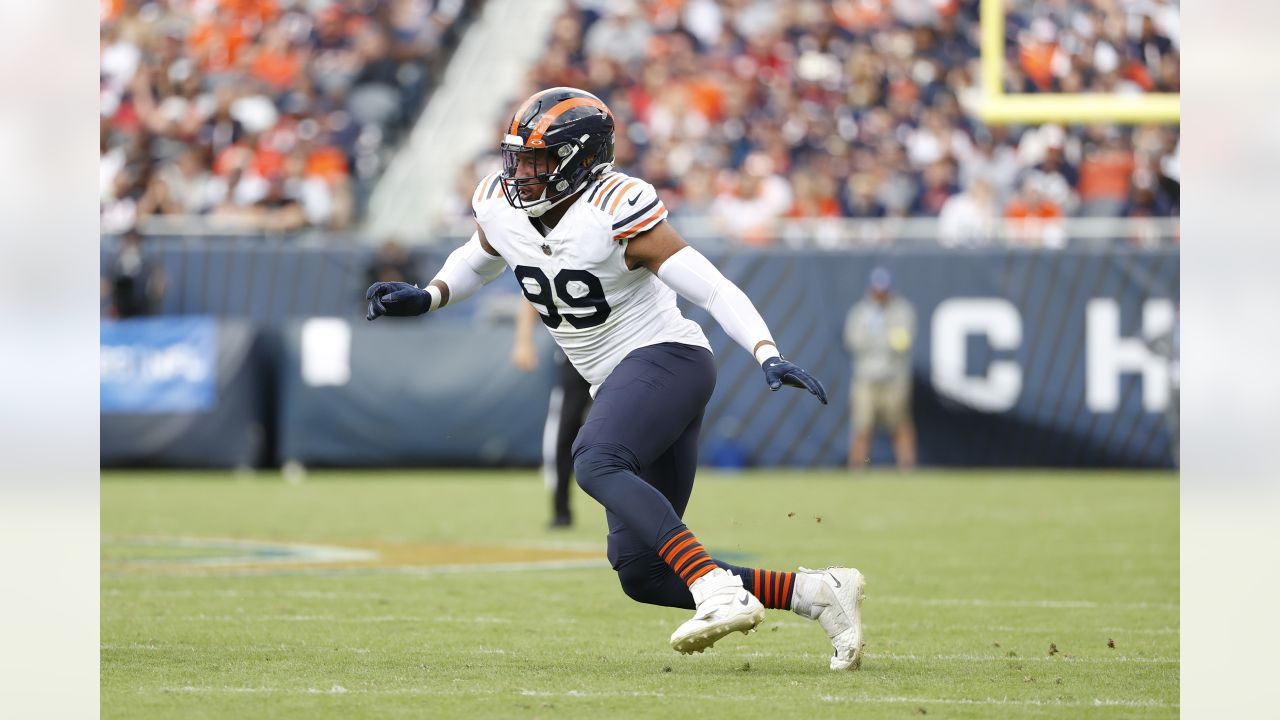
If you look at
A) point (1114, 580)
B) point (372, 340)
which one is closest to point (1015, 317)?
point (372, 340)

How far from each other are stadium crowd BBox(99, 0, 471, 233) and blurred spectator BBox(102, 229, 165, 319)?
0.49 m

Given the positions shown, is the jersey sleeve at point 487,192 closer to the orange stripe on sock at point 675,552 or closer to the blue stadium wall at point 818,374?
the orange stripe on sock at point 675,552

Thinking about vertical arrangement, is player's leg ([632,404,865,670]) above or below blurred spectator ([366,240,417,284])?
above

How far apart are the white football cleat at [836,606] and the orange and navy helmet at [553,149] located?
140cm

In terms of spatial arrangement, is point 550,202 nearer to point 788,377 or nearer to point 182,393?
point 788,377

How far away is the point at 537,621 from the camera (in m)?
6.90

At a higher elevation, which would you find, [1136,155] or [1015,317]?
[1136,155]

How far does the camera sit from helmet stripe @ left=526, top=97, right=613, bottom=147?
5.56m

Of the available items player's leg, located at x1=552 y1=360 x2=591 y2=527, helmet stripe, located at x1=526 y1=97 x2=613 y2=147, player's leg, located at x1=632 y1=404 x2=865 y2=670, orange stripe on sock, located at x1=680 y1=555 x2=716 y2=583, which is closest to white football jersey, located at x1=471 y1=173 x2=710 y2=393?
helmet stripe, located at x1=526 y1=97 x2=613 y2=147

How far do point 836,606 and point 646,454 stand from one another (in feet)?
2.47

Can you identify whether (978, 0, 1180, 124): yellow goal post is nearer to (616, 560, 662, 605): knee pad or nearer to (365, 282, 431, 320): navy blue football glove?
(365, 282, 431, 320): navy blue football glove

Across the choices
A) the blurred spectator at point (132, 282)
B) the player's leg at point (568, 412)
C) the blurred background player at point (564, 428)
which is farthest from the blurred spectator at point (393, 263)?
the player's leg at point (568, 412)

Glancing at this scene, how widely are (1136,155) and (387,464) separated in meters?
7.32
